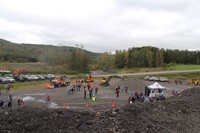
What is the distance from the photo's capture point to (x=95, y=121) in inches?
518

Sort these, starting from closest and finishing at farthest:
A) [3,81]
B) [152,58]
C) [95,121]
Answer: [95,121]
[3,81]
[152,58]

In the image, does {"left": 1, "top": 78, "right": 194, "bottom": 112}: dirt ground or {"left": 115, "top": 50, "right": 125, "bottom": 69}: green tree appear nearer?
{"left": 1, "top": 78, "right": 194, "bottom": 112}: dirt ground

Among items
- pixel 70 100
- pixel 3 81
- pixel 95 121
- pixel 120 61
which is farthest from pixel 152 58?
pixel 95 121

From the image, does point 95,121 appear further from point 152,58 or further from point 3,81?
point 152,58

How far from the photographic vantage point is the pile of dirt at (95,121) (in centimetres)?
1230

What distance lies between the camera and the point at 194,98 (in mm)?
21312

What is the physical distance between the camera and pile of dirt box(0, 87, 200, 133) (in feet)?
40.3

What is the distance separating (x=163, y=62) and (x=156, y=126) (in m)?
114

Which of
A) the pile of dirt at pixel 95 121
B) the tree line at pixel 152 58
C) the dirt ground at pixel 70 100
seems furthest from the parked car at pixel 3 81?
the tree line at pixel 152 58

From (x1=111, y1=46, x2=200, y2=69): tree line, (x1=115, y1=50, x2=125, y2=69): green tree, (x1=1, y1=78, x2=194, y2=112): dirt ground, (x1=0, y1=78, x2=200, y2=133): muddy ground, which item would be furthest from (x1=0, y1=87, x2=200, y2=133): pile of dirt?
(x1=115, y1=50, x2=125, y2=69): green tree

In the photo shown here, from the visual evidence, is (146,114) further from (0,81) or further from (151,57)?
(151,57)

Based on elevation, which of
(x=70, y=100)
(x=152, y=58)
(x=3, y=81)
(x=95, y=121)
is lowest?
(x=70, y=100)

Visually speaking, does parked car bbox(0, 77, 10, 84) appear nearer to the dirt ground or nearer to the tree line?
the dirt ground

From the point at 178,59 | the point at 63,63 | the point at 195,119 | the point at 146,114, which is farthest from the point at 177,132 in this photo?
the point at 178,59
